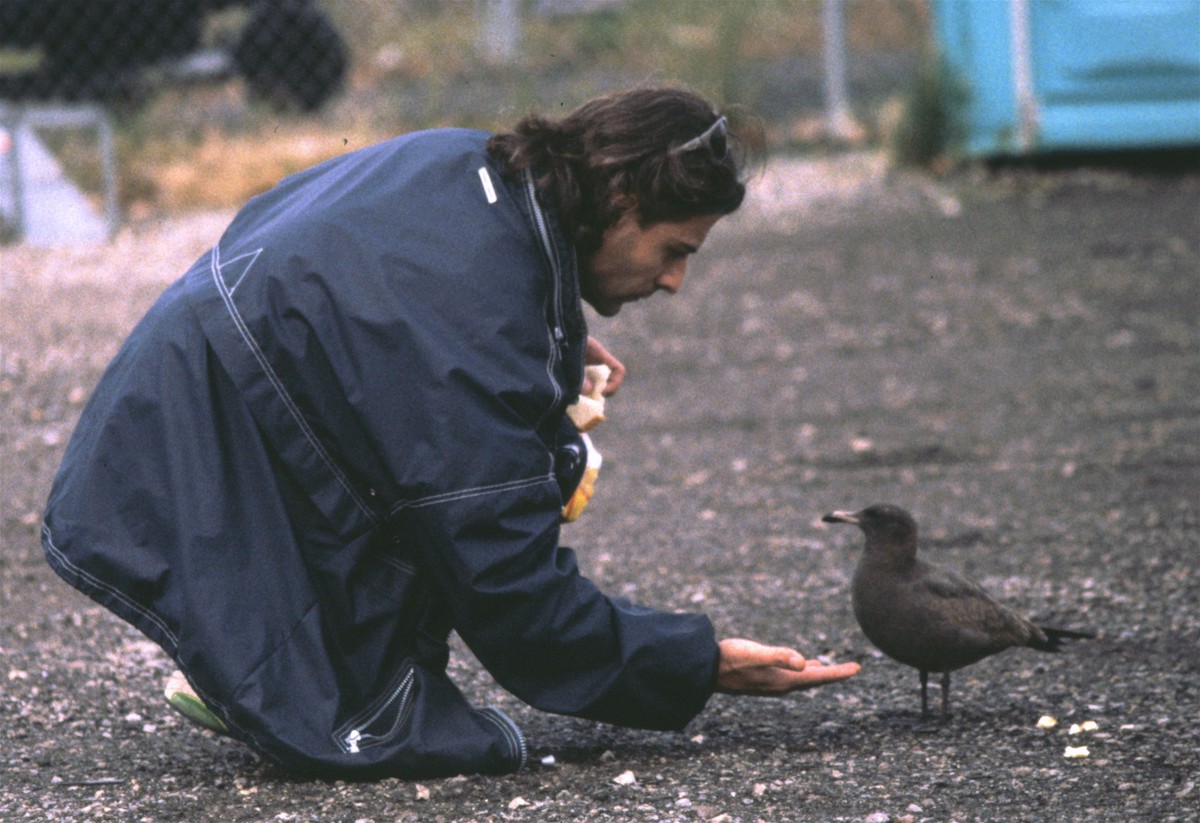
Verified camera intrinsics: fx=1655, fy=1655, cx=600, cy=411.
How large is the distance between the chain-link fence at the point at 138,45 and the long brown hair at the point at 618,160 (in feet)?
20.8

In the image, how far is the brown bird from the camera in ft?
11.1

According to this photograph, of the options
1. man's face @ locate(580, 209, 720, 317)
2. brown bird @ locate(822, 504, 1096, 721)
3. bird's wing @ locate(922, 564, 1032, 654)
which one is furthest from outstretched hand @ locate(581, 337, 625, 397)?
bird's wing @ locate(922, 564, 1032, 654)

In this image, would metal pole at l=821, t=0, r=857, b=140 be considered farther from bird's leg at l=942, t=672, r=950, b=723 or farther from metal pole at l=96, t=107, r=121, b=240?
bird's leg at l=942, t=672, r=950, b=723

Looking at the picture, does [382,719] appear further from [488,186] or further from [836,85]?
[836,85]

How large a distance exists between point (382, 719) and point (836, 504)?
2262 millimetres

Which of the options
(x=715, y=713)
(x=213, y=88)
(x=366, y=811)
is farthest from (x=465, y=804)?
(x=213, y=88)

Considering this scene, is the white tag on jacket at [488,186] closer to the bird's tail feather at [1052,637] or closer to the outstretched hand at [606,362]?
the outstretched hand at [606,362]

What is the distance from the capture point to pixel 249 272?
288cm

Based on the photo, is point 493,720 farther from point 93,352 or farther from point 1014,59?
point 1014,59

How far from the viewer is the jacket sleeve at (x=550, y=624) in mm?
2797

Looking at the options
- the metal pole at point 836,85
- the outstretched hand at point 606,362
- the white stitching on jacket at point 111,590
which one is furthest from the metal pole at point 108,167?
the white stitching on jacket at point 111,590

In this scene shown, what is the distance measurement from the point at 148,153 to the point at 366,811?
746 centimetres

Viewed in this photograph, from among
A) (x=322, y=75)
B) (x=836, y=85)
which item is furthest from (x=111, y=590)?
(x=836, y=85)

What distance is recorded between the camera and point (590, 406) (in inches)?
130
